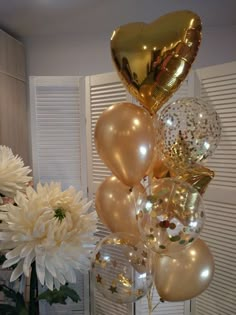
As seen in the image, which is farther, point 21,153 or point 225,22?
point 21,153

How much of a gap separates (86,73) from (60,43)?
1.14 ft

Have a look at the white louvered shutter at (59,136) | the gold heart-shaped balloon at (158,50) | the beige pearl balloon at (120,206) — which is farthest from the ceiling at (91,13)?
the beige pearl balloon at (120,206)

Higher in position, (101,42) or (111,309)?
(101,42)

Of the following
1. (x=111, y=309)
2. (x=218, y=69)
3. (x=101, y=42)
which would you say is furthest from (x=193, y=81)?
(x=111, y=309)

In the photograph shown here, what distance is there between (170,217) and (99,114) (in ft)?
3.78

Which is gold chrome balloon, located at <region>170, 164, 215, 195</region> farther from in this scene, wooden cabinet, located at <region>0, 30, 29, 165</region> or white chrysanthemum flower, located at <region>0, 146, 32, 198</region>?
wooden cabinet, located at <region>0, 30, 29, 165</region>

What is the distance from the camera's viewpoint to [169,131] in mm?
859

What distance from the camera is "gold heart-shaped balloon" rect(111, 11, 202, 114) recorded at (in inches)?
32.6

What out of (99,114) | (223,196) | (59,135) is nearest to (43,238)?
(223,196)

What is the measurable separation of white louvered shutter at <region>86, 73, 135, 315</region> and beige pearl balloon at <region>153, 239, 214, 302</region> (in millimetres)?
864

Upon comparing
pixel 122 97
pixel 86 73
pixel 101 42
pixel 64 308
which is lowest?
pixel 64 308

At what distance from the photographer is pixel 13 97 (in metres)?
2.33

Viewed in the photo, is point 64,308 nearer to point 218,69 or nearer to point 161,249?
point 161,249

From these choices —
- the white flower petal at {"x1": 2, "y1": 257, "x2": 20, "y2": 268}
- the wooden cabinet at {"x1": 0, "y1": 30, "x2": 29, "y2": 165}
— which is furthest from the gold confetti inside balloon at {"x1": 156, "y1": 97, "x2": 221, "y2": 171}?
the wooden cabinet at {"x1": 0, "y1": 30, "x2": 29, "y2": 165}
